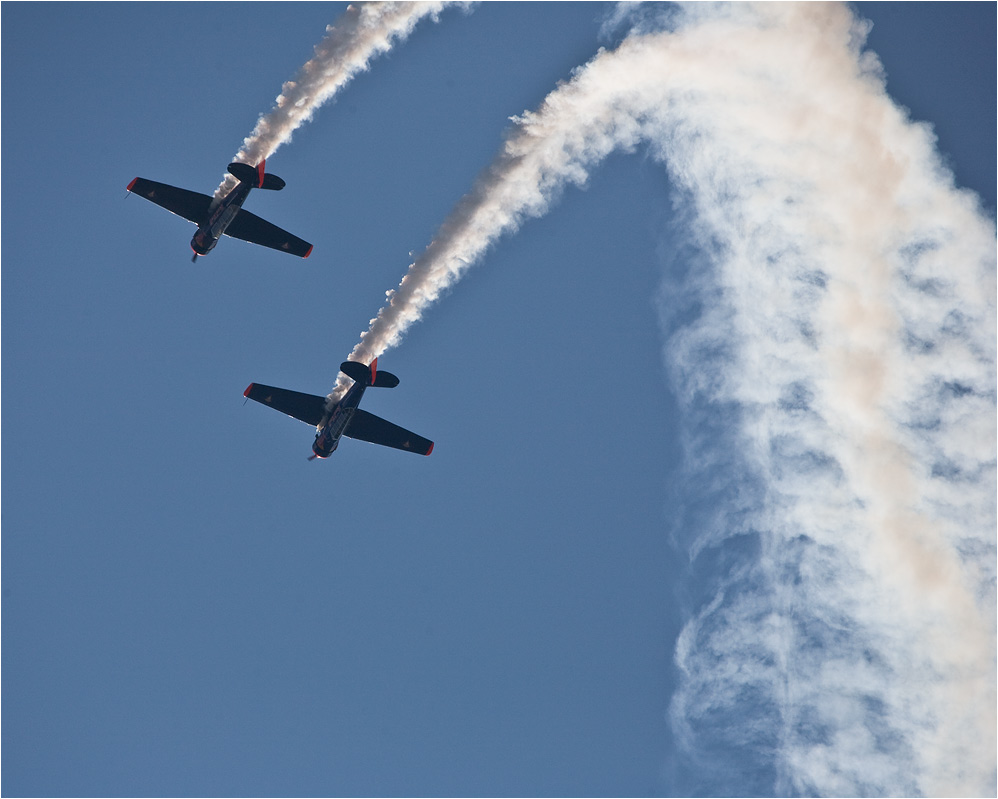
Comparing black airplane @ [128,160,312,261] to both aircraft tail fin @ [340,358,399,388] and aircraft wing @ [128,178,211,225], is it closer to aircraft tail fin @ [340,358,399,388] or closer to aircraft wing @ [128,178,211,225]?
aircraft wing @ [128,178,211,225]

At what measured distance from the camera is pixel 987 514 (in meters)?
30.6

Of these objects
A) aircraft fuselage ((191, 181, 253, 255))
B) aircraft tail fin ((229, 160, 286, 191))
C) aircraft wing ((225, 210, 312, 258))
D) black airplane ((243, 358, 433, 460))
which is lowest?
black airplane ((243, 358, 433, 460))

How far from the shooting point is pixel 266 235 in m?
38.8

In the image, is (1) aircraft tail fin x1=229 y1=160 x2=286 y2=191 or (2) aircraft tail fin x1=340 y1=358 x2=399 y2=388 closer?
(1) aircraft tail fin x1=229 y1=160 x2=286 y2=191

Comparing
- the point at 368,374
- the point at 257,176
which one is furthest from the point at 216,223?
the point at 368,374

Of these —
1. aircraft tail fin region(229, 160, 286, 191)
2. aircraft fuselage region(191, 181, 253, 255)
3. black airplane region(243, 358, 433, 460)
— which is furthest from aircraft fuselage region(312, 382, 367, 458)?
aircraft fuselage region(191, 181, 253, 255)

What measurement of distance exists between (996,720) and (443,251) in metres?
22.9

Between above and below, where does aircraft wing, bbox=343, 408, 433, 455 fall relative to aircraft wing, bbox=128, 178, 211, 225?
below

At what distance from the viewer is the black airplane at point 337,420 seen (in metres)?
34.7

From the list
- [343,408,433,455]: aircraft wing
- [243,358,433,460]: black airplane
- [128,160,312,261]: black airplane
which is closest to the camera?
[243,358,433,460]: black airplane

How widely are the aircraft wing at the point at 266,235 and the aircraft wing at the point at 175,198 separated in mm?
1811

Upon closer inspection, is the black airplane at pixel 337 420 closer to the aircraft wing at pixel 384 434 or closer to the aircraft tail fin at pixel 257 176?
the aircraft wing at pixel 384 434

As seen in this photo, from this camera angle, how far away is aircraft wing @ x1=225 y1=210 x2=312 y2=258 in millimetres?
38781

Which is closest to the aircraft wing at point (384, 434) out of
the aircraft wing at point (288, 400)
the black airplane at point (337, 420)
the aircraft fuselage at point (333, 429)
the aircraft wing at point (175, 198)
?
the black airplane at point (337, 420)
